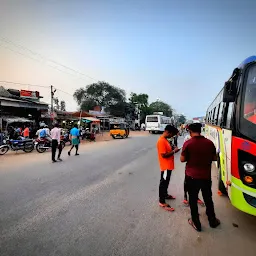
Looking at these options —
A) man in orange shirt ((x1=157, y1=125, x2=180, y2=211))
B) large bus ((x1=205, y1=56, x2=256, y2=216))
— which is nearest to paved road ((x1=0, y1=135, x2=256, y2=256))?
man in orange shirt ((x1=157, y1=125, x2=180, y2=211))

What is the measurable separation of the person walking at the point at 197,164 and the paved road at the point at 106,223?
0.32 meters

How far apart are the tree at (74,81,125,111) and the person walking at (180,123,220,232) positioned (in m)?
50.4

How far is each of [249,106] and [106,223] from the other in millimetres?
3076

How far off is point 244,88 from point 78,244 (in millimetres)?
3538

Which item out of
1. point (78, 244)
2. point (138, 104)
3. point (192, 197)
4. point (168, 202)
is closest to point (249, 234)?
point (192, 197)

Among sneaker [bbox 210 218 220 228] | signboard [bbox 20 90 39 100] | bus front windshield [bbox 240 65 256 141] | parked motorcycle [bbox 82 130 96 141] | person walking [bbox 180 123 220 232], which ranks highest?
signboard [bbox 20 90 39 100]

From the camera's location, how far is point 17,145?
12.4 m

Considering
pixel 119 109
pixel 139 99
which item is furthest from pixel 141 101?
pixel 119 109

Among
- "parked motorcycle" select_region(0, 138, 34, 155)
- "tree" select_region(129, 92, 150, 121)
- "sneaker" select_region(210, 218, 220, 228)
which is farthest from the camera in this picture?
"tree" select_region(129, 92, 150, 121)

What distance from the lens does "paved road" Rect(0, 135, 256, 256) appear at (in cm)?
285

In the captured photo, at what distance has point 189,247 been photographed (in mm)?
2883

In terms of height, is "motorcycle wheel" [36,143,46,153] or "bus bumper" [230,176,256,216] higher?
"bus bumper" [230,176,256,216]

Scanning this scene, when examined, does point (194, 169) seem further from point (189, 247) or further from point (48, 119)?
point (48, 119)

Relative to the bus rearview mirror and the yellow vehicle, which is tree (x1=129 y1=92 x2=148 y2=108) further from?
the bus rearview mirror
